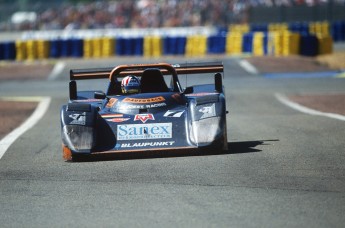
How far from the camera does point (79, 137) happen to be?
1095 centimetres

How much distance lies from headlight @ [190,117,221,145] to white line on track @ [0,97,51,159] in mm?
2732

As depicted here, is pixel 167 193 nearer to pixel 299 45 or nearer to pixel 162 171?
pixel 162 171

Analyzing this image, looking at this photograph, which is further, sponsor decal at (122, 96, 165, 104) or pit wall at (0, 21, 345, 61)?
pit wall at (0, 21, 345, 61)

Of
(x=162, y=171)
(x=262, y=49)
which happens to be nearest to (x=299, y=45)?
(x=262, y=49)

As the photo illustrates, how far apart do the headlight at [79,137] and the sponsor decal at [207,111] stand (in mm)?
1366

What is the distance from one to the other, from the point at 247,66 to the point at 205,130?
21.7m

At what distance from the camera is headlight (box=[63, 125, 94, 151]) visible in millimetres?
10906

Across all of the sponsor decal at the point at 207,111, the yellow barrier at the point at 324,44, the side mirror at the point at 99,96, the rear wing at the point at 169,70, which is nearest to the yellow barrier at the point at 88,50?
the yellow barrier at the point at 324,44

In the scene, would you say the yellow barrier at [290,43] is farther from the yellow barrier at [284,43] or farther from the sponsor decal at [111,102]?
the sponsor decal at [111,102]

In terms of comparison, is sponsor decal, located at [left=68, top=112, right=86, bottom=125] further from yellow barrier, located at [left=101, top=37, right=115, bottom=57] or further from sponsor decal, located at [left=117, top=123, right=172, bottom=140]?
yellow barrier, located at [left=101, top=37, right=115, bottom=57]

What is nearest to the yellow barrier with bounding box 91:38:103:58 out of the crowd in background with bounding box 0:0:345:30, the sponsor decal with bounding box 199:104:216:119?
the crowd in background with bounding box 0:0:345:30

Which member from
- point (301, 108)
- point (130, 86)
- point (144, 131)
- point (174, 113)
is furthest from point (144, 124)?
point (301, 108)

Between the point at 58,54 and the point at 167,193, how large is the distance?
31713 mm

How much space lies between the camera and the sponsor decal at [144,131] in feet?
36.2
